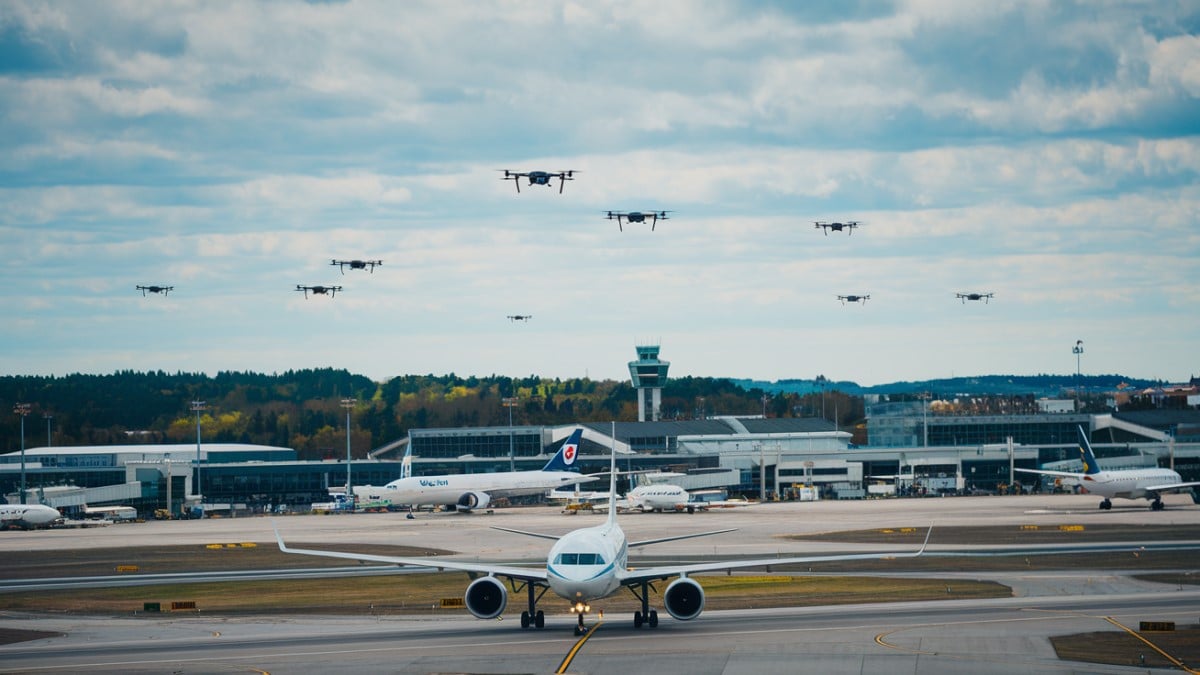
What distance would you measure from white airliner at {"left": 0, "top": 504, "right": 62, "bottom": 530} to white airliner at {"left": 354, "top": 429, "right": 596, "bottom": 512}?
3830 cm

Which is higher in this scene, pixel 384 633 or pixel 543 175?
pixel 543 175

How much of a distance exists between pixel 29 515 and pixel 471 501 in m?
51.4

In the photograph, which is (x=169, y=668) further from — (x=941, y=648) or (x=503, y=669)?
(x=941, y=648)

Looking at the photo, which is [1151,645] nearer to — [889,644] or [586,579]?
[889,644]

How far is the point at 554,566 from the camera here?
1822 inches

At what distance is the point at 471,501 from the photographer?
159750mm

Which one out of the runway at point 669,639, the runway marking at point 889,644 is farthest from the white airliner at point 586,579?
the runway marking at point 889,644

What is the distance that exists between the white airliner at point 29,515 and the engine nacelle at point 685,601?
122388 mm

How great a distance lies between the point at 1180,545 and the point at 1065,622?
1734 inches

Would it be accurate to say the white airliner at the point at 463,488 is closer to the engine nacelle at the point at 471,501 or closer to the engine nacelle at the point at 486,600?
the engine nacelle at the point at 471,501

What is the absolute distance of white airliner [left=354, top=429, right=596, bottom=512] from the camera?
16012cm

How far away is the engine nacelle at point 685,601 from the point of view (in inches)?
1887

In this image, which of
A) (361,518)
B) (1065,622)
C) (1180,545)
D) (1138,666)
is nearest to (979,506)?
(1180,545)

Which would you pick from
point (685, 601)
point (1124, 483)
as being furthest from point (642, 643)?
point (1124, 483)
